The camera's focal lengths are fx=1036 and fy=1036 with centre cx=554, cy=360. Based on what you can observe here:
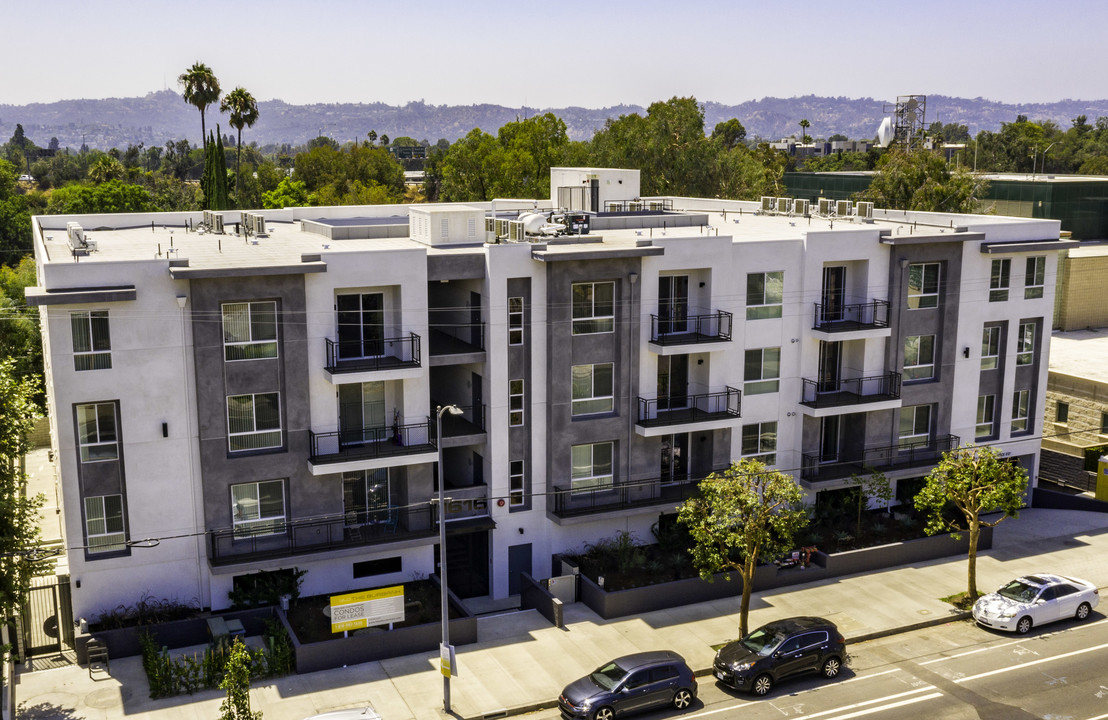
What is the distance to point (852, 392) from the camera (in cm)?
4156

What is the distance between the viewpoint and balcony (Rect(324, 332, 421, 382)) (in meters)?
33.1

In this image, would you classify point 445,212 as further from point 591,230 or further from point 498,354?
point 591,230

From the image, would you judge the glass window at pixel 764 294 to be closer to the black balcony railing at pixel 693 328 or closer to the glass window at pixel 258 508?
the black balcony railing at pixel 693 328

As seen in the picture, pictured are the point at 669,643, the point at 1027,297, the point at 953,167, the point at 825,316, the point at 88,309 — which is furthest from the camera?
the point at 953,167

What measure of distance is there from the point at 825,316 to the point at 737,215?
11.7 meters

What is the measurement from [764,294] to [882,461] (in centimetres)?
885

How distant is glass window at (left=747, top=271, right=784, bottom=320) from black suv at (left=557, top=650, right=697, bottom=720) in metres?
15.1

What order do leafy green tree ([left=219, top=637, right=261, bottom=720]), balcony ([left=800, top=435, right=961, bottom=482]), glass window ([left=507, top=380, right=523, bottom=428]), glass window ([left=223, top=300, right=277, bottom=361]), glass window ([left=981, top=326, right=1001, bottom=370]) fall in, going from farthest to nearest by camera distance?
glass window ([left=981, top=326, right=1001, bottom=370]) < balcony ([left=800, top=435, right=961, bottom=482]) < glass window ([left=507, top=380, right=523, bottom=428]) < glass window ([left=223, top=300, right=277, bottom=361]) < leafy green tree ([left=219, top=637, right=261, bottom=720])

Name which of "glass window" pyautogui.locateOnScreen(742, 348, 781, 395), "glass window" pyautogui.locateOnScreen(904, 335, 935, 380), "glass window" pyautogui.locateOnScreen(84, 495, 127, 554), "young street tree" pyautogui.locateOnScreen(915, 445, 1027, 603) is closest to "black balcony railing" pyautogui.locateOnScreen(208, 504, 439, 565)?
"glass window" pyautogui.locateOnScreen(84, 495, 127, 554)

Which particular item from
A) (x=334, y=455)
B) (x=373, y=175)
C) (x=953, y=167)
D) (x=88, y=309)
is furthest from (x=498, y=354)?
(x=373, y=175)

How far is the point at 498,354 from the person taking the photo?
1396 inches

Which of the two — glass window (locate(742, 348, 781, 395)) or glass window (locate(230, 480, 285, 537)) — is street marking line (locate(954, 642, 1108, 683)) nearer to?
glass window (locate(742, 348, 781, 395))

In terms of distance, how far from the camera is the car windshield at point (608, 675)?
27.7m

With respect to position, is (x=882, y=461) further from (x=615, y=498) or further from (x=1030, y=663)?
(x=615, y=498)
